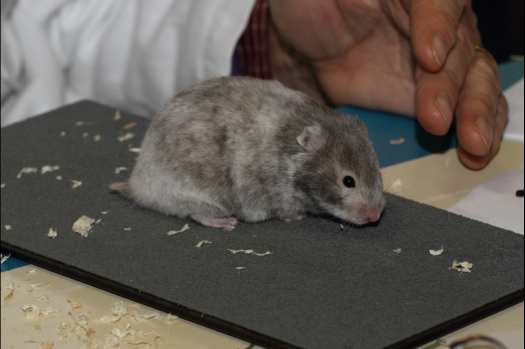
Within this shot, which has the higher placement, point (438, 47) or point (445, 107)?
point (438, 47)

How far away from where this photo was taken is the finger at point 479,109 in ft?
8.79

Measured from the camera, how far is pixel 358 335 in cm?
173

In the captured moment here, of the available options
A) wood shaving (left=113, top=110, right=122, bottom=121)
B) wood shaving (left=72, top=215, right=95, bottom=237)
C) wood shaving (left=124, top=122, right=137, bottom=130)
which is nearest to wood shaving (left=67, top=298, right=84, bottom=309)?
wood shaving (left=72, top=215, right=95, bottom=237)

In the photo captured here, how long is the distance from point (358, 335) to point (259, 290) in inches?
13.6

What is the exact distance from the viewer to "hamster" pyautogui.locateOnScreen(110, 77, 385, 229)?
220 centimetres

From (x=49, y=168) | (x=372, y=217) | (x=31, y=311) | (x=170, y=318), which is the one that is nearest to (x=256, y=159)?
(x=372, y=217)

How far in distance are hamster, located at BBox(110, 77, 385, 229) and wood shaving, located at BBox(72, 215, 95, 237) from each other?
0.24 m

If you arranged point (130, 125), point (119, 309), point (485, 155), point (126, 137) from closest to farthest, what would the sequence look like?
point (119, 309) → point (485, 155) → point (126, 137) → point (130, 125)

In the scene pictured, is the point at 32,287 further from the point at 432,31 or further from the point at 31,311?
the point at 432,31

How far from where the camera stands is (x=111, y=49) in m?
3.89

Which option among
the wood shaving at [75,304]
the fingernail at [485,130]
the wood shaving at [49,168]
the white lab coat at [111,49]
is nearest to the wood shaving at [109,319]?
the wood shaving at [75,304]

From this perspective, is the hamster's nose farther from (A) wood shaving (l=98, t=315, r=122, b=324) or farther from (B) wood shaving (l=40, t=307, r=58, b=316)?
(B) wood shaving (l=40, t=307, r=58, b=316)

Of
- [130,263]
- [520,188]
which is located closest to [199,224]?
[130,263]

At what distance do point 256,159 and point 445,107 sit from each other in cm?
90
